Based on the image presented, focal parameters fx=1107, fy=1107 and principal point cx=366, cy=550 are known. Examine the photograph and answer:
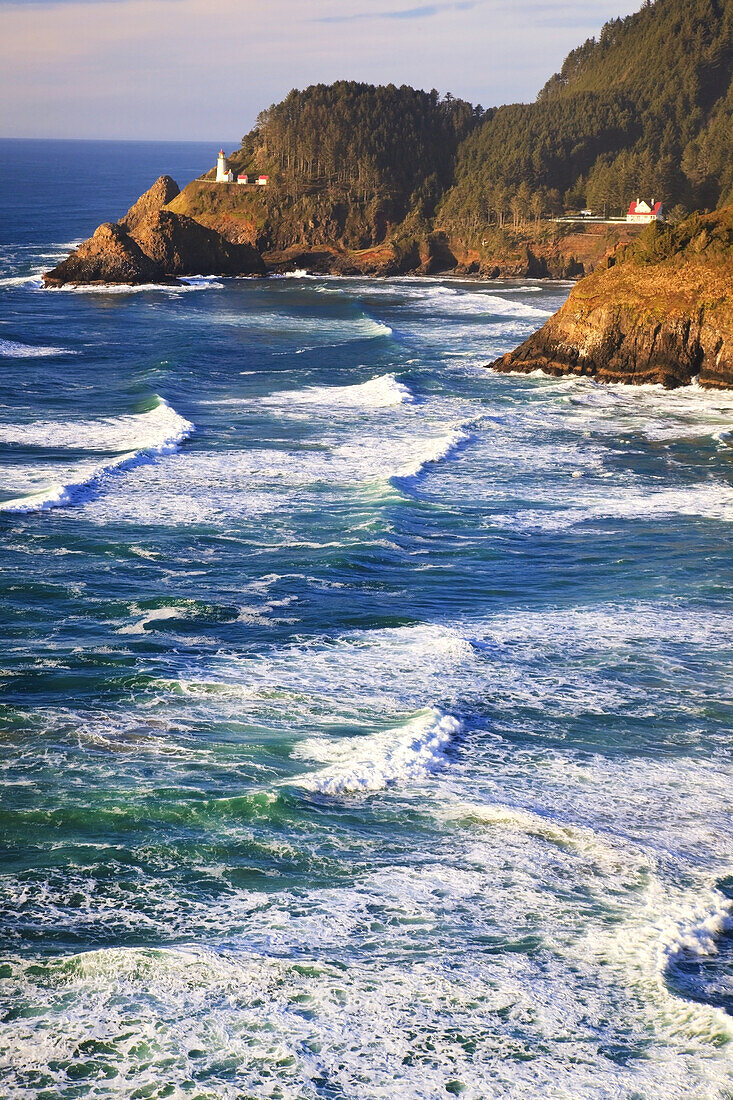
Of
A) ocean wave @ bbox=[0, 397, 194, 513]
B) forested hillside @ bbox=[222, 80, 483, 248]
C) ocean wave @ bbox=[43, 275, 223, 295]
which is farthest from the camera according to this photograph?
forested hillside @ bbox=[222, 80, 483, 248]

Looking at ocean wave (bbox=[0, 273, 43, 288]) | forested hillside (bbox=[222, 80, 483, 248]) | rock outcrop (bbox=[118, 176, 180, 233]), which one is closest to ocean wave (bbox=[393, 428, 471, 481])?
ocean wave (bbox=[0, 273, 43, 288])

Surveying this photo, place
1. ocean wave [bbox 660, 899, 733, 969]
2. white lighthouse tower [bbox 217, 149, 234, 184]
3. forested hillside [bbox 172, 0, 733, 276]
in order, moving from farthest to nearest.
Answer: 1. white lighthouse tower [bbox 217, 149, 234, 184]
2. forested hillside [bbox 172, 0, 733, 276]
3. ocean wave [bbox 660, 899, 733, 969]

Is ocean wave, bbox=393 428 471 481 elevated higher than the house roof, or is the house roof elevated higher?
the house roof

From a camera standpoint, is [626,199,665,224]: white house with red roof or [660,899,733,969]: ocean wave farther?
[626,199,665,224]: white house with red roof

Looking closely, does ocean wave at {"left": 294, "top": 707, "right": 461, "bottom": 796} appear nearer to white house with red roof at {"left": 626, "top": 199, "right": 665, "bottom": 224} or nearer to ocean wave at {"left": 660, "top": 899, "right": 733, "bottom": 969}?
ocean wave at {"left": 660, "top": 899, "right": 733, "bottom": 969}

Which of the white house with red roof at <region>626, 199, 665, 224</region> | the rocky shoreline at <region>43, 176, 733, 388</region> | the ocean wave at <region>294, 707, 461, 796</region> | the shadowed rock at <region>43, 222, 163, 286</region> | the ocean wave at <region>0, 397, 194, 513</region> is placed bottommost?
the ocean wave at <region>294, 707, 461, 796</region>
